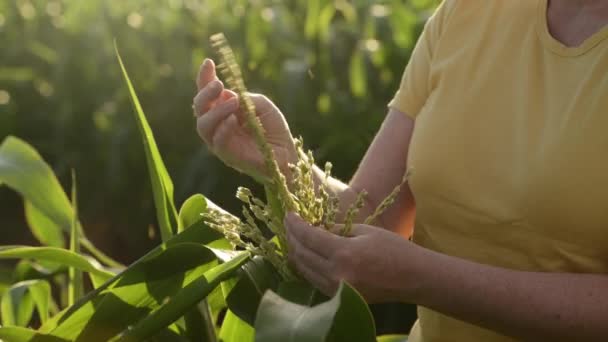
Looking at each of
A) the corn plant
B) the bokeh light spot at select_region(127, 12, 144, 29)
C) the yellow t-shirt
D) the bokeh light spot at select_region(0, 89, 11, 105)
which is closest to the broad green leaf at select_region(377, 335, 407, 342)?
the yellow t-shirt

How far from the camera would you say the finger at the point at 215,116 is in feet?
5.14

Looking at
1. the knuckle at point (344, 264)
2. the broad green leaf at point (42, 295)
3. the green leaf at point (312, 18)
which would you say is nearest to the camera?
the knuckle at point (344, 264)

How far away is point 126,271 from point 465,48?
0.52 meters

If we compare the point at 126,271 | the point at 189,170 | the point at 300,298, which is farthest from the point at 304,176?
the point at 189,170

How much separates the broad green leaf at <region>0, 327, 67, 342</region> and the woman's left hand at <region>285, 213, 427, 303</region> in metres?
0.29

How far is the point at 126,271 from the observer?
148cm

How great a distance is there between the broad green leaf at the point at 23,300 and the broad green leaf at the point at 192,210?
0.38 m

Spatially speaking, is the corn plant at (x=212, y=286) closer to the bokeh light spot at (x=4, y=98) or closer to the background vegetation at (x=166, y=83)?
the background vegetation at (x=166, y=83)

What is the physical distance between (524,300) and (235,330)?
35 cm

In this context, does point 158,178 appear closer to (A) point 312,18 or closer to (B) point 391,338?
(B) point 391,338

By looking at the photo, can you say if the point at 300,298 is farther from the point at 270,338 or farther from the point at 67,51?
the point at 67,51

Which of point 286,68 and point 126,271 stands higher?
point 126,271

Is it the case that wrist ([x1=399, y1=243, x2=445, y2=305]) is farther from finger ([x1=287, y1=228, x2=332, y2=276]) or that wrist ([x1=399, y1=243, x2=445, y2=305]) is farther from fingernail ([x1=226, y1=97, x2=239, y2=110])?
fingernail ([x1=226, y1=97, x2=239, y2=110])

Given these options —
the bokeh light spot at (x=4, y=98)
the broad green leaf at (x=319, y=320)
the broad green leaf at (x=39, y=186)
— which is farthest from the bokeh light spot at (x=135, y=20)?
the broad green leaf at (x=319, y=320)
